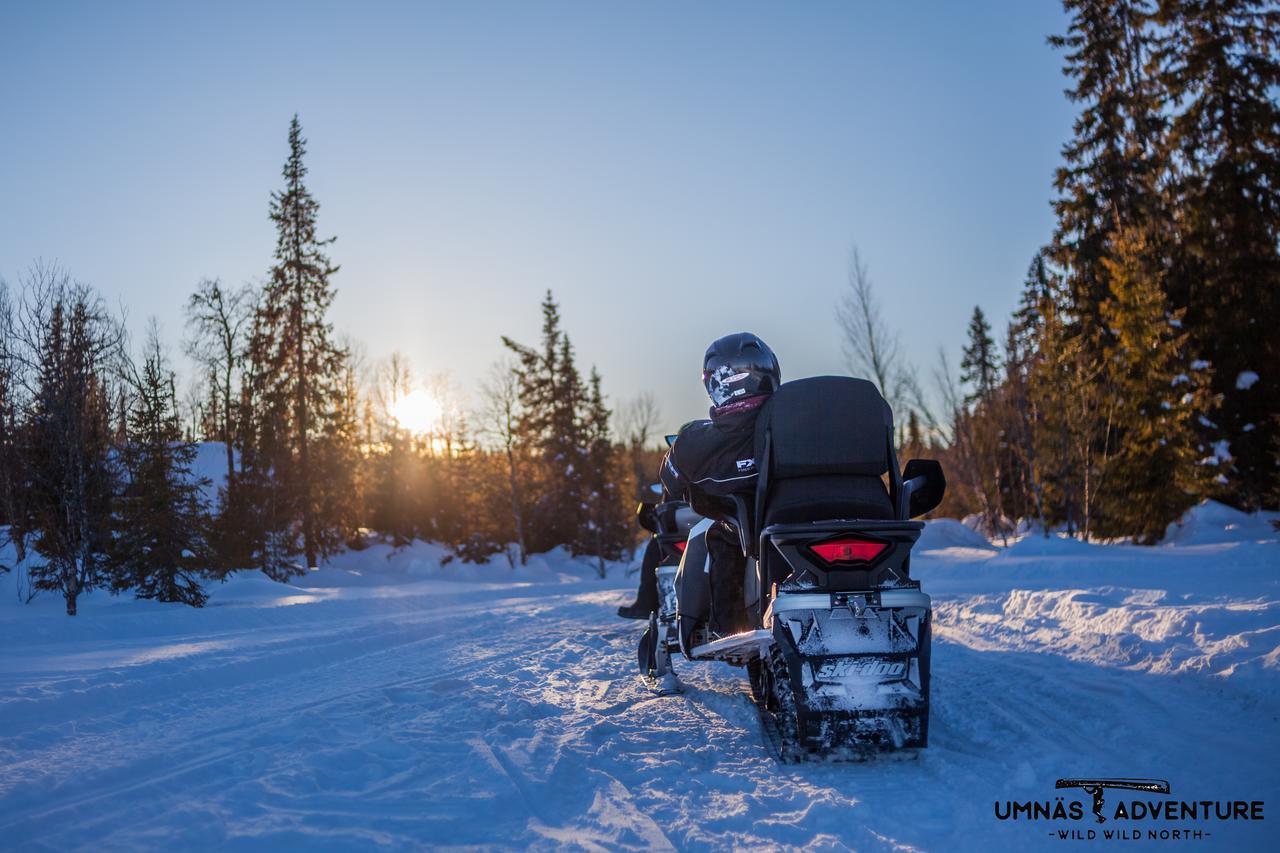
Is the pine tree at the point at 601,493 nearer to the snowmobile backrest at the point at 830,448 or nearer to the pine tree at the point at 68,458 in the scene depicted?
the pine tree at the point at 68,458

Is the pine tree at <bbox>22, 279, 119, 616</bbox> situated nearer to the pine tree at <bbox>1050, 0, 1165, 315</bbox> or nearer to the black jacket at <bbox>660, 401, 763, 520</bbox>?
the black jacket at <bbox>660, 401, 763, 520</bbox>

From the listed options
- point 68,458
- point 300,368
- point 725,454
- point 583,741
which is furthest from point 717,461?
point 300,368

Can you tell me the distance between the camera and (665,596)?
257 inches

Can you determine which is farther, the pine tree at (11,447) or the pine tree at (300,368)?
the pine tree at (300,368)

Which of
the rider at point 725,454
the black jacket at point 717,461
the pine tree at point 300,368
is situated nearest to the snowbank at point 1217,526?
the rider at point 725,454

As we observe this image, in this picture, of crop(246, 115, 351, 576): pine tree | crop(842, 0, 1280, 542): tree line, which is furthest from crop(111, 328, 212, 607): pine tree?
crop(842, 0, 1280, 542): tree line

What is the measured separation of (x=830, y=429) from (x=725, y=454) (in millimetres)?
672

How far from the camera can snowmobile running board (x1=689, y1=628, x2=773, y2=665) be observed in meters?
4.06

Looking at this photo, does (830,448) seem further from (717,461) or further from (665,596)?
(665,596)

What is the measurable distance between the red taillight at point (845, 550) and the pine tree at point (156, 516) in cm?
1547

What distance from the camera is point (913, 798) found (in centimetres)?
323

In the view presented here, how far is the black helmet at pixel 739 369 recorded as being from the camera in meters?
4.74

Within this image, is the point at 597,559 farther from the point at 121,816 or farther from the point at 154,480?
the point at 121,816

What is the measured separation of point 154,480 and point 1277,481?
1045 inches
